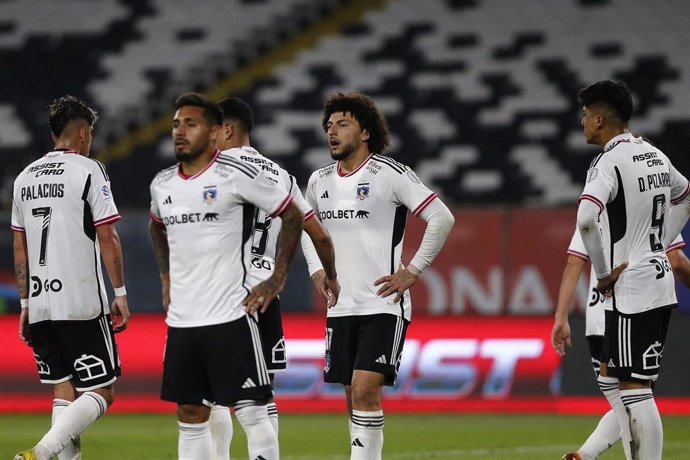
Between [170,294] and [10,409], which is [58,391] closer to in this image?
[170,294]

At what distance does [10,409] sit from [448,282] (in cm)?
527

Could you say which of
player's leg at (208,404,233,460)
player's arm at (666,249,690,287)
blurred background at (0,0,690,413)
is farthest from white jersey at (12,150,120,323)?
blurred background at (0,0,690,413)

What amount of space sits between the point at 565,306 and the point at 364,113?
5.87ft

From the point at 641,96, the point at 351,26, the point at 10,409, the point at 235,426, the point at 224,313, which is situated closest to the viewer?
the point at 224,313

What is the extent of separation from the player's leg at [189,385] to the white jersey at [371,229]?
1599mm

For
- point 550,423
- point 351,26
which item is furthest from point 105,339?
point 351,26

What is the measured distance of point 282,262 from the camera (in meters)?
6.41

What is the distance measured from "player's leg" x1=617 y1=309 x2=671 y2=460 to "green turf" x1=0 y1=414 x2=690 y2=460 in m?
2.47

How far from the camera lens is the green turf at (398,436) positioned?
10148 mm

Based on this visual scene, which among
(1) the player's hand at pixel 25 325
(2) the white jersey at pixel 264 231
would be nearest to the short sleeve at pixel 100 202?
(1) the player's hand at pixel 25 325

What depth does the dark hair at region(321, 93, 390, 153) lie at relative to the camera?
7.95 metres

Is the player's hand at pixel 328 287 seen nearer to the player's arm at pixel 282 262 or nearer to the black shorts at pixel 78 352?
the player's arm at pixel 282 262

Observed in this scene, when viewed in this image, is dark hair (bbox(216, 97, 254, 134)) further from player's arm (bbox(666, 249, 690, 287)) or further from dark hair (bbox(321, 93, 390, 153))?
player's arm (bbox(666, 249, 690, 287))

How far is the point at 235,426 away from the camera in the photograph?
1219 cm
